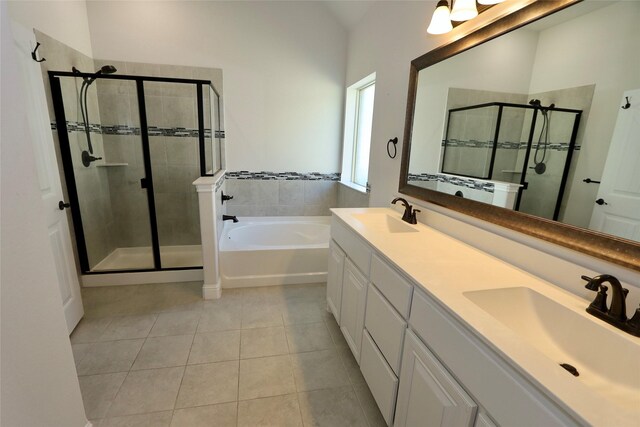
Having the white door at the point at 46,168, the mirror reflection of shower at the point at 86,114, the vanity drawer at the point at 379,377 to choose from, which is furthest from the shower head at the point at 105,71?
the vanity drawer at the point at 379,377

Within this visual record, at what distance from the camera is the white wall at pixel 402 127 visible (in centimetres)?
108

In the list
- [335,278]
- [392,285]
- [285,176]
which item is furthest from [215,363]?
[285,176]

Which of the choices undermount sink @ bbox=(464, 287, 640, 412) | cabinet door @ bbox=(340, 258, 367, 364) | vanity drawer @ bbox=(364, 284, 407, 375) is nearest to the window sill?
cabinet door @ bbox=(340, 258, 367, 364)

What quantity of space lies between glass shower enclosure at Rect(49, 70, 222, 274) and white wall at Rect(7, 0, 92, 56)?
0.33 metres

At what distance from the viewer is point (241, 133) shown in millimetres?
3346

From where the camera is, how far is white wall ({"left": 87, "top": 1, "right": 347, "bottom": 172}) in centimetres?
292

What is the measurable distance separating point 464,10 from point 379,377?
182cm

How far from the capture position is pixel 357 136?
3520 millimetres

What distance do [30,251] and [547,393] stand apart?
1542 millimetres

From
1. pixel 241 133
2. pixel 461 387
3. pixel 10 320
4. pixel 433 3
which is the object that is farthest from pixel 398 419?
pixel 241 133

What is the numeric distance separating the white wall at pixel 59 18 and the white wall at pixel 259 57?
0.12 metres

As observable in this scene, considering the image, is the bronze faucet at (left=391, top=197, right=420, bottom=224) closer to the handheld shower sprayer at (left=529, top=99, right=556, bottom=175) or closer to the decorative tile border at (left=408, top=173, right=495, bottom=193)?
the decorative tile border at (left=408, top=173, right=495, bottom=193)

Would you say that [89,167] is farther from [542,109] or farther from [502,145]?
[542,109]

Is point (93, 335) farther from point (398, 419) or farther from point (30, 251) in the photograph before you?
point (398, 419)
